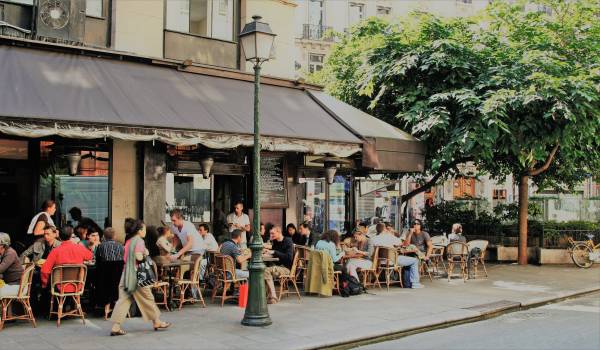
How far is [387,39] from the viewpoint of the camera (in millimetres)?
15445

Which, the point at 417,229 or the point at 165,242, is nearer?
the point at 165,242

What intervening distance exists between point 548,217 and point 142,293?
1530cm

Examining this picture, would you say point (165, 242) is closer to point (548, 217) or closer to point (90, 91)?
point (90, 91)

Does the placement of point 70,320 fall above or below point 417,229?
below

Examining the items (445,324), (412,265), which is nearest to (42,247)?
(445,324)

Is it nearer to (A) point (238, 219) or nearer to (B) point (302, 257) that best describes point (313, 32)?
(A) point (238, 219)

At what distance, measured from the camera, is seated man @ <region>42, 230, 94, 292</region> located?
842 cm

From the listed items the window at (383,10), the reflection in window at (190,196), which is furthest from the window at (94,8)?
the window at (383,10)

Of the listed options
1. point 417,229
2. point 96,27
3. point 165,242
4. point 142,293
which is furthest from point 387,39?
point 142,293

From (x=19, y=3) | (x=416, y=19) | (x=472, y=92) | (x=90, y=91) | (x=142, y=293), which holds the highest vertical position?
(x=416, y=19)

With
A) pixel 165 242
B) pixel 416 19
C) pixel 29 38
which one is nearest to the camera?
pixel 165 242

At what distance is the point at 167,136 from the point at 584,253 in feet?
44.1

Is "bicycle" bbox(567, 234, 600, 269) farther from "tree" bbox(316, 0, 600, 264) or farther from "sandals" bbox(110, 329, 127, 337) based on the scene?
"sandals" bbox(110, 329, 127, 337)

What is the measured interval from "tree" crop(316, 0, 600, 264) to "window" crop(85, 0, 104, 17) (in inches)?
267
